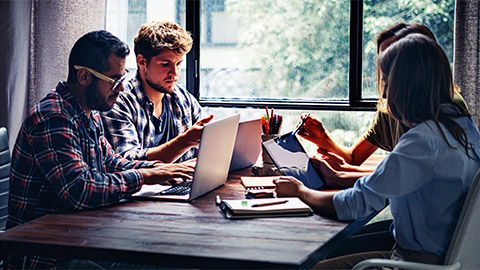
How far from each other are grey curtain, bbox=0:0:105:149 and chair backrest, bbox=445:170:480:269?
8.57ft

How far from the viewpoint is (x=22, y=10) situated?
3293mm

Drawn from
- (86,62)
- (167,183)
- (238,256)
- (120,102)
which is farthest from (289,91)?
(238,256)

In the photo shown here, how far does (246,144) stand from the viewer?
7.92 feet

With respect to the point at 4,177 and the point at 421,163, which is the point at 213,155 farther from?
the point at 4,177

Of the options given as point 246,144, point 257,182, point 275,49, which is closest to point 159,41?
point 246,144

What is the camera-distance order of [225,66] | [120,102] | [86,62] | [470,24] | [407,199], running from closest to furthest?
[407,199], [86,62], [120,102], [470,24], [225,66]

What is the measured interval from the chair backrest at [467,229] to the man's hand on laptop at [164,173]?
0.91 metres

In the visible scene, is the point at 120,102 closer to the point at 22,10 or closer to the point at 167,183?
the point at 167,183

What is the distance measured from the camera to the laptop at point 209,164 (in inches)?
70.9

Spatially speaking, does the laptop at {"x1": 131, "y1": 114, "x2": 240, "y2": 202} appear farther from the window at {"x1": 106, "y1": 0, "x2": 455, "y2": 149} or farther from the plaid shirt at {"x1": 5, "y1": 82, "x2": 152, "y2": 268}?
the window at {"x1": 106, "y1": 0, "x2": 455, "y2": 149}

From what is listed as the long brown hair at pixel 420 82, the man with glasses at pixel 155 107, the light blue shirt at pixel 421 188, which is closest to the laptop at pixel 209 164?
the man with glasses at pixel 155 107

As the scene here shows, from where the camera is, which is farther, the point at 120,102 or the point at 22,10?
the point at 22,10

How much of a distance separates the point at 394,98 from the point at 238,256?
0.67 m

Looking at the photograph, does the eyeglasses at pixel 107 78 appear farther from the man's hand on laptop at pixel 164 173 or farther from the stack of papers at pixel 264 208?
the stack of papers at pixel 264 208
